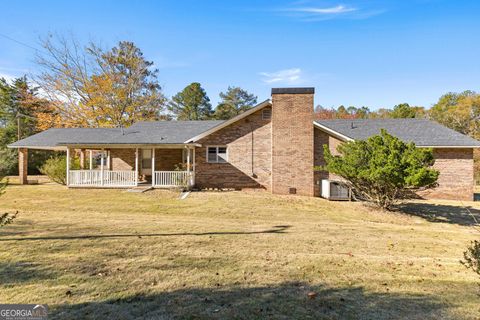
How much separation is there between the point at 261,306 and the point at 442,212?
1284 cm

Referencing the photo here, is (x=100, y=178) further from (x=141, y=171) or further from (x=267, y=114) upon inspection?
(x=267, y=114)

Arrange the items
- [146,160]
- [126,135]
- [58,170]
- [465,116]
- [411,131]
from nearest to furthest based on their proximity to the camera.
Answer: [411,131]
[126,135]
[58,170]
[146,160]
[465,116]

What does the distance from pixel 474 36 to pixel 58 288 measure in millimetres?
21104

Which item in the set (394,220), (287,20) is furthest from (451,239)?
(287,20)

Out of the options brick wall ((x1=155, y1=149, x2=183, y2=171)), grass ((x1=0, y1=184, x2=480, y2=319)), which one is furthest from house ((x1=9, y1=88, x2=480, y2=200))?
grass ((x1=0, y1=184, x2=480, y2=319))

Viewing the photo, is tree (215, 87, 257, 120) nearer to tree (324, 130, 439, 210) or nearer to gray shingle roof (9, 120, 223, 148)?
gray shingle roof (9, 120, 223, 148)

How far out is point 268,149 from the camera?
16.2 metres

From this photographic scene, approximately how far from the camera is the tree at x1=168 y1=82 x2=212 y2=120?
43.2 metres

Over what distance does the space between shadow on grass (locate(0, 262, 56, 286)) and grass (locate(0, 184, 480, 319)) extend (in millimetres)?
17

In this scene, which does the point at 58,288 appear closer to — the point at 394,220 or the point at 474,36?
the point at 394,220

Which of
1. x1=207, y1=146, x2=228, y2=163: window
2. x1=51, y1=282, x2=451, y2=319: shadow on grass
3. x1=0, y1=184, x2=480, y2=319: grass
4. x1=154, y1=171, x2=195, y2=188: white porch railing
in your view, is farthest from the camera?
x1=207, y1=146, x2=228, y2=163: window

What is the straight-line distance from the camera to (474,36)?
14500mm

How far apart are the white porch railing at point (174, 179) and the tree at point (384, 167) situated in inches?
320

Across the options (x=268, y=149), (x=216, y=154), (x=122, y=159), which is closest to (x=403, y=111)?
(x=268, y=149)
